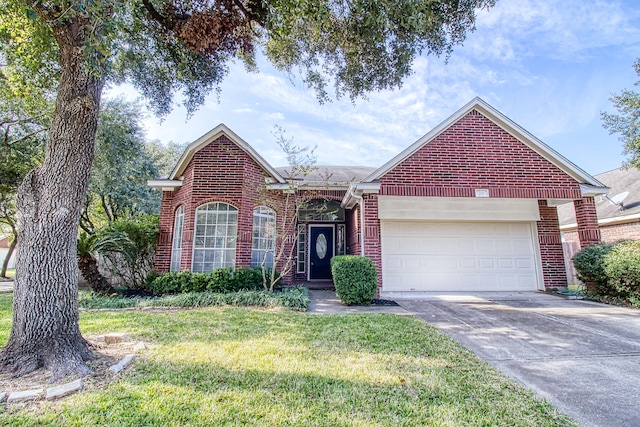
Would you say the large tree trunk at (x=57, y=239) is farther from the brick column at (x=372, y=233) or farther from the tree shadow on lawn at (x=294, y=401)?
the brick column at (x=372, y=233)

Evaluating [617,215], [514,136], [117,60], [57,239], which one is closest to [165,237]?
[117,60]

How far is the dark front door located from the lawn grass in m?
6.70

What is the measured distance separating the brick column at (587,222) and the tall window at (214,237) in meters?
10.3

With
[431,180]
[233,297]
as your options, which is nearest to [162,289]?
[233,297]

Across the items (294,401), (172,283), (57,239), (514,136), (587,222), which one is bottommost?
(294,401)

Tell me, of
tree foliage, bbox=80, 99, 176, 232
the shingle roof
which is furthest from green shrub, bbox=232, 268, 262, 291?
tree foliage, bbox=80, 99, 176, 232

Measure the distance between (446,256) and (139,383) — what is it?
8657 mm

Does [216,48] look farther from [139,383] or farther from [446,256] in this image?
[446,256]

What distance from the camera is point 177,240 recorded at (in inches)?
374

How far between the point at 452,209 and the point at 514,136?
2.82 m

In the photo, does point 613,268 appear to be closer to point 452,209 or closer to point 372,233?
point 452,209

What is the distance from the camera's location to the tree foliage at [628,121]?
34.1ft

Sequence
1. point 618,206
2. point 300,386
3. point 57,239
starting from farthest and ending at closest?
1. point 618,206
2. point 57,239
3. point 300,386

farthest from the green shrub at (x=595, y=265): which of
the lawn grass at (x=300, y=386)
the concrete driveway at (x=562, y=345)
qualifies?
the lawn grass at (x=300, y=386)
